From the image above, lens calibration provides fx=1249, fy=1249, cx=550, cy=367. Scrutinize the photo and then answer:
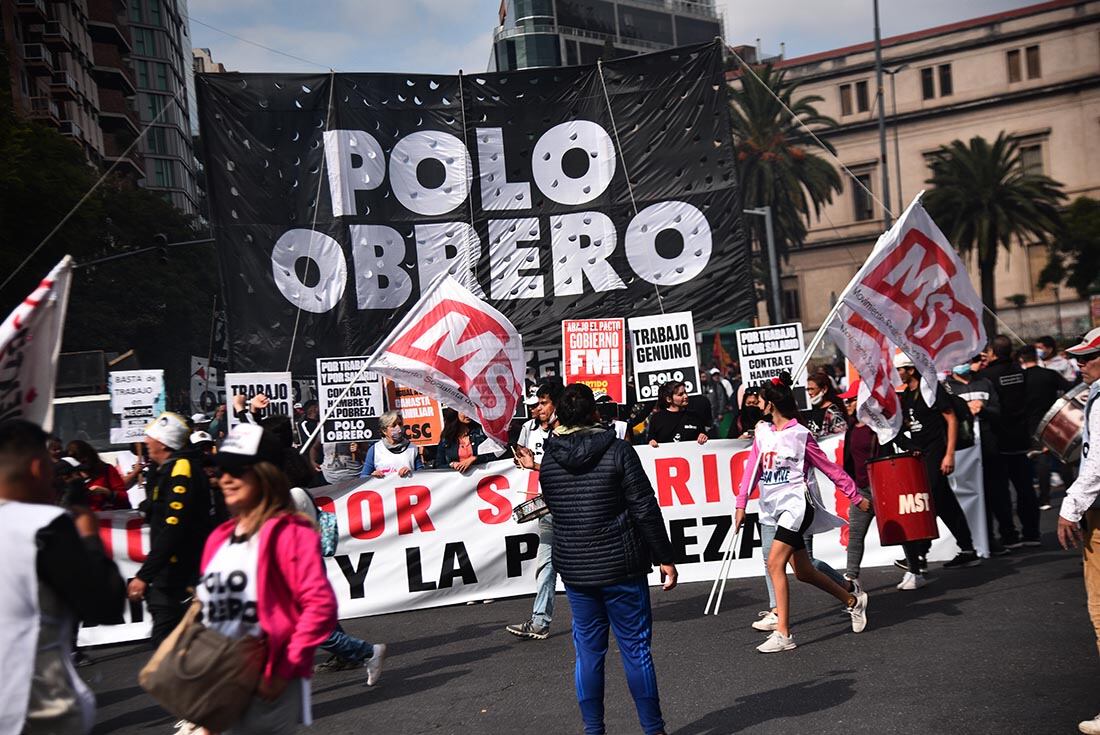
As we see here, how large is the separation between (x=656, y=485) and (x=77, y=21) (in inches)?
2554

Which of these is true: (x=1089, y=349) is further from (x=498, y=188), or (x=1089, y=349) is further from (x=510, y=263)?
(x=498, y=188)

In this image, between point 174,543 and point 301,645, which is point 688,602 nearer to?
point 174,543

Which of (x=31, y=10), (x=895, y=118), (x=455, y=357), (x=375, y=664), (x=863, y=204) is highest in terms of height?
(x=31, y=10)

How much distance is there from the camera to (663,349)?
45.7 ft

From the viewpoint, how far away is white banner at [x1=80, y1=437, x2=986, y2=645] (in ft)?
32.9

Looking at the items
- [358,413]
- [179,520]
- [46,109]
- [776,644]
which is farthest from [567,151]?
[46,109]

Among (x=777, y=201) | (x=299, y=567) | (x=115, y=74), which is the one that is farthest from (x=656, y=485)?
(x=115, y=74)

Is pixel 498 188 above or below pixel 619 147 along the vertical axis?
below

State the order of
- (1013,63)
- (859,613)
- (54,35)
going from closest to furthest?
(859,613)
(54,35)
(1013,63)

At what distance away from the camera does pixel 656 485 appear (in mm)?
10602

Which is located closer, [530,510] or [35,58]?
[530,510]

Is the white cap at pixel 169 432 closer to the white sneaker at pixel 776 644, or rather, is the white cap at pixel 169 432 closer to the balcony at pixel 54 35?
the white sneaker at pixel 776 644

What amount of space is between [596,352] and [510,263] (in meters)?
1.61

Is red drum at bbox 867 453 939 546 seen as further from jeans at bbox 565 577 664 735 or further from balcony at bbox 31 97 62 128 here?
balcony at bbox 31 97 62 128
